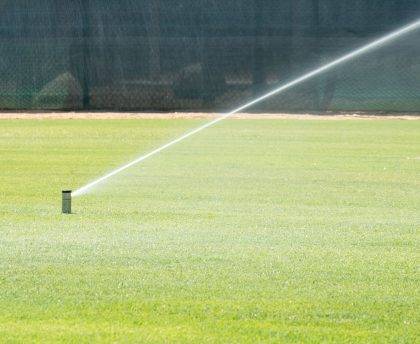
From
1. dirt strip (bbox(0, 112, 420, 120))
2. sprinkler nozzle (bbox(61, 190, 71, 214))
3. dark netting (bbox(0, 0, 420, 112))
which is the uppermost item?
dark netting (bbox(0, 0, 420, 112))

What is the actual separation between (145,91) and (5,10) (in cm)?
380

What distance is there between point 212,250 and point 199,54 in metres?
18.6

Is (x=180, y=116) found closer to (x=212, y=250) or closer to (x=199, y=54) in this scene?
(x=199, y=54)

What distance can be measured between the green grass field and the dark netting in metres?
10.4

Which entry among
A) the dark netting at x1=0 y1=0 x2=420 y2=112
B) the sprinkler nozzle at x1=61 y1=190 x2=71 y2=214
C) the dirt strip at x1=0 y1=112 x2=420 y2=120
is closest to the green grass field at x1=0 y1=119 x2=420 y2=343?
the sprinkler nozzle at x1=61 y1=190 x2=71 y2=214

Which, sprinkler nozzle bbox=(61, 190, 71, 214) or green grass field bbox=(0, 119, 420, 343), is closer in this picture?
green grass field bbox=(0, 119, 420, 343)

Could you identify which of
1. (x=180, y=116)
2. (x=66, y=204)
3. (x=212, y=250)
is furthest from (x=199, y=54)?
(x=212, y=250)

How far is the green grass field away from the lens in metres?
5.84

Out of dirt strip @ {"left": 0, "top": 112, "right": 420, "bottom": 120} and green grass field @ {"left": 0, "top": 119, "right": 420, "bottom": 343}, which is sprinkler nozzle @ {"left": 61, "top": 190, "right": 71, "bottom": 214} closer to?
green grass field @ {"left": 0, "top": 119, "right": 420, "bottom": 343}

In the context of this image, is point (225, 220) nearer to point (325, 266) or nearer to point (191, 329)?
point (325, 266)

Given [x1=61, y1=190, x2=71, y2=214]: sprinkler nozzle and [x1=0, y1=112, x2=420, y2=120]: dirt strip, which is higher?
[x1=0, y1=112, x2=420, y2=120]: dirt strip

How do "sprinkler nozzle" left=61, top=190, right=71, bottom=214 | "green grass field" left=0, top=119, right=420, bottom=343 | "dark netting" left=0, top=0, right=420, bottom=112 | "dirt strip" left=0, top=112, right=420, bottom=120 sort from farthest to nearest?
"dark netting" left=0, top=0, right=420, bottom=112 → "dirt strip" left=0, top=112, right=420, bottom=120 → "sprinkler nozzle" left=61, top=190, right=71, bottom=214 → "green grass field" left=0, top=119, right=420, bottom=343

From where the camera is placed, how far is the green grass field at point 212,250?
5844 mm

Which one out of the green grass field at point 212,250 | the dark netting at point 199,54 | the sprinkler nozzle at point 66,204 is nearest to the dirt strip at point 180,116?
the dark netting at point 199,54
